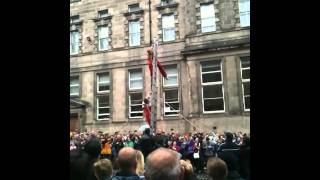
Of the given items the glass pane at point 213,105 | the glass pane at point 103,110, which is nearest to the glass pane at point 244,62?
the glass pane at point 213,105

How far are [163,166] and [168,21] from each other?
18995mm

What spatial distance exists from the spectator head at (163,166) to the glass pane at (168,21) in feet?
61.6

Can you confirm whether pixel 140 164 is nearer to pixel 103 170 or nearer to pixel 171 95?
pixel 103 170

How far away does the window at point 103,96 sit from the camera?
2191cm

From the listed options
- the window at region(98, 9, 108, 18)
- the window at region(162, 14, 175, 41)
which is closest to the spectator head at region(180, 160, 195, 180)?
the window at region(162, 14, 175, 41)

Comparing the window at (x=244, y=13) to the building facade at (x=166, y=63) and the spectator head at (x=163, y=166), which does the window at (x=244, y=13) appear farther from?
the spectator head at (x=163, y=166)

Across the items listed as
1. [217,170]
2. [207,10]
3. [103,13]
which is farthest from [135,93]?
[217,170]

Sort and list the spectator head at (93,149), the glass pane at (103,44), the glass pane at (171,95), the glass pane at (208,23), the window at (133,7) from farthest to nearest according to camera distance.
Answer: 1. the glass pane at (103,44)
2. the window at (133,7)
3. the glass pane at (171,95)
4. the glass pane at (208,23)
5. the spectator head at (93,149)

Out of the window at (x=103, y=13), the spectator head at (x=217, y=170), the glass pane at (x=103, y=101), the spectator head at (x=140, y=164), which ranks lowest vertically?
the spectator head at (x=140, y=164)

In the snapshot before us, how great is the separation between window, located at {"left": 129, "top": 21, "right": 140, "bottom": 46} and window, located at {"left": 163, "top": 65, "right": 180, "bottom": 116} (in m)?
2.65

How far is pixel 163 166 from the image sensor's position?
7.42ft

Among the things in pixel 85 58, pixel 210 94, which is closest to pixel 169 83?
pixel 210 94

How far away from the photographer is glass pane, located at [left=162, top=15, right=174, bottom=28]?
20.7 meters
